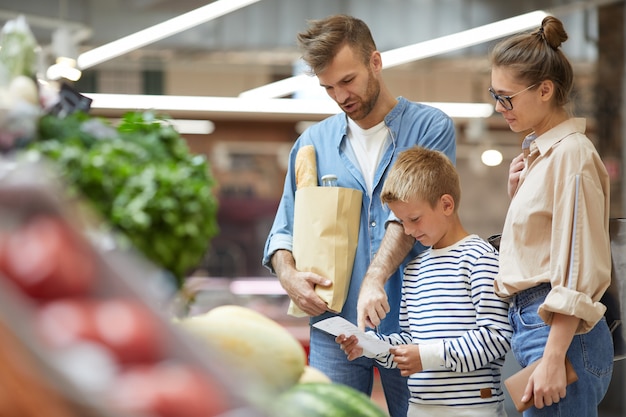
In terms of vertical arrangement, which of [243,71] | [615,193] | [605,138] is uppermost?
[243,71]

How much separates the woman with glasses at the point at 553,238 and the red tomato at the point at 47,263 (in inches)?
49.9

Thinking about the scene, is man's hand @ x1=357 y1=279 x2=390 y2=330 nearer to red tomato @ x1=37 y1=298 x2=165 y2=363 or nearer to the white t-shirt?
the white t-shirt

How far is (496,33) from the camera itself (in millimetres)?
7773

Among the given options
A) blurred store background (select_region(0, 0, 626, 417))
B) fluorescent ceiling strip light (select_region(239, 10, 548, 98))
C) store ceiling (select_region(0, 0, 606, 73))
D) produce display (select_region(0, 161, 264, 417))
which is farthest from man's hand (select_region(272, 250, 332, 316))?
store ceiling (select_region(0, 0, 606, 73))

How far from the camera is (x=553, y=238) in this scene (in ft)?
6.28

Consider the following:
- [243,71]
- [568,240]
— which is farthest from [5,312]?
[243,71]

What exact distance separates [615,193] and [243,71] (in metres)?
4.60

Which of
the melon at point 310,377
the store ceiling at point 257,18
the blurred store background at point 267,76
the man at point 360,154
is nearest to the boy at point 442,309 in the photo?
the man at point 360,154

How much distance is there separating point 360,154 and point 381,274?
437 millimetres

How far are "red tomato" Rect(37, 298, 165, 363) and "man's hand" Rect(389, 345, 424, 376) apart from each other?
4.42ft

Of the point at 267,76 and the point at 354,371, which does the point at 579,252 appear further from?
the point at 267,76

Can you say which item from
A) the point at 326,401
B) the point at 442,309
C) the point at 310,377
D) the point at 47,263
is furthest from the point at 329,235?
the point at 47,263

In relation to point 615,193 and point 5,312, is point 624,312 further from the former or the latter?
point 615,193

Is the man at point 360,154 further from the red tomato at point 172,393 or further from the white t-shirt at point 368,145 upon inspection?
the red tomato at point 172,393
